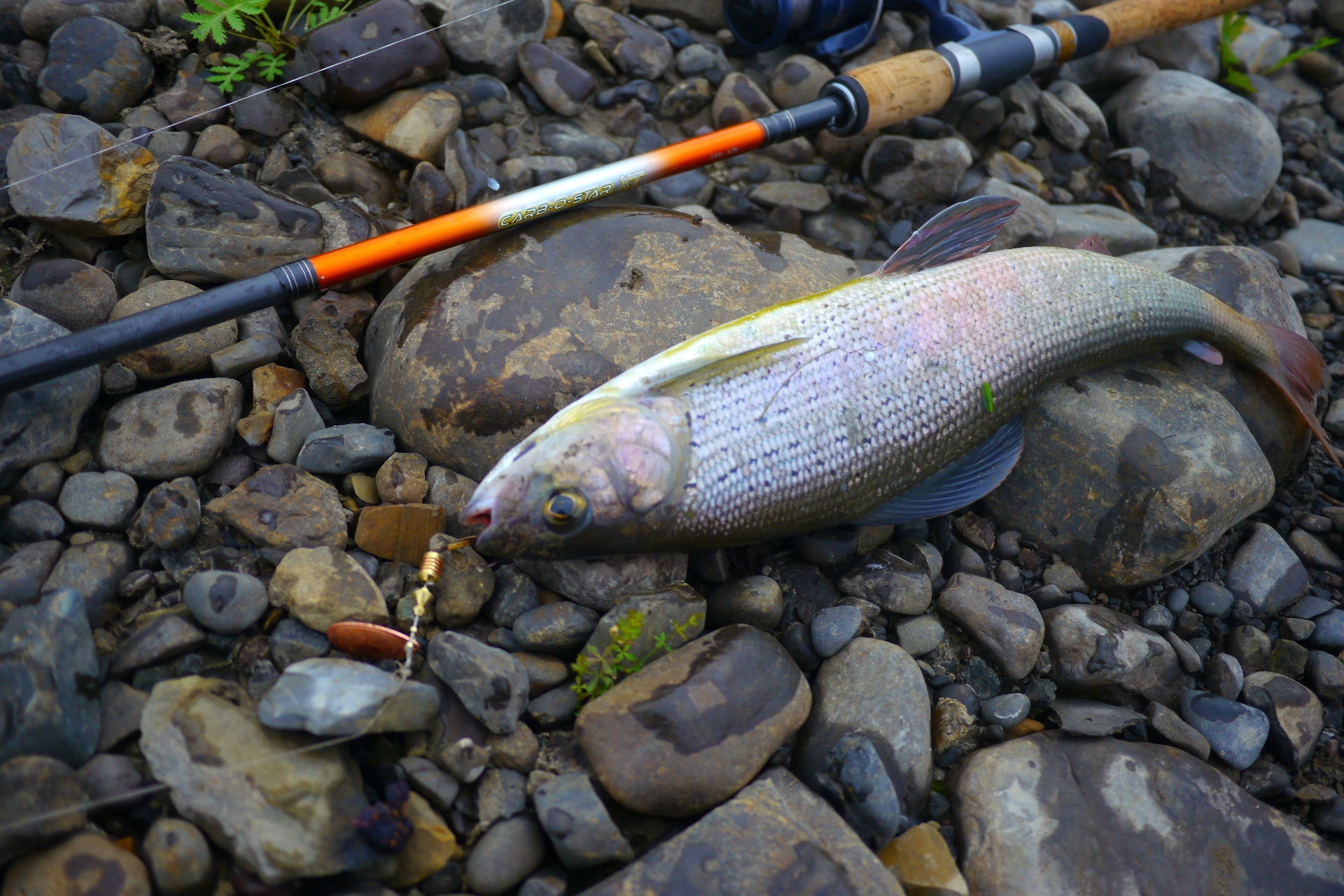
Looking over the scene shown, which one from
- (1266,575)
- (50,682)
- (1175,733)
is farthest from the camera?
(1266,575)

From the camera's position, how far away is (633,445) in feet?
10.4

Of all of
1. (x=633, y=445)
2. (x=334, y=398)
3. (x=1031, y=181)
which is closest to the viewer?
(x=633, y=445)

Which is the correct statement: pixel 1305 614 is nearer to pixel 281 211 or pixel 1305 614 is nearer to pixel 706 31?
pixel 706 31

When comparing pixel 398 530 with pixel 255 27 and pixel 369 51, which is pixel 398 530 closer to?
pixel 369 51

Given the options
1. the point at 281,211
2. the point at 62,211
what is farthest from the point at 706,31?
the point at 62,211

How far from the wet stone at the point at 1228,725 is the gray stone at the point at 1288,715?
0.20 ft

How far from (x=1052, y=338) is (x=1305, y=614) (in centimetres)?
203

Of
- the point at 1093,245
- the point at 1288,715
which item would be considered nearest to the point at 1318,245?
the point at 1093,245

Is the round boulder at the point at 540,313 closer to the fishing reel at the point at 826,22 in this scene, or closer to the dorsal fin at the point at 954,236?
the dorsal fin at the point at 954,236

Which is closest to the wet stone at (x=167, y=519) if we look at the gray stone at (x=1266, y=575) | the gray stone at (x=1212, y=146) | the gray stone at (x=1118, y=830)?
the gray stone at (x=1118, y=830)

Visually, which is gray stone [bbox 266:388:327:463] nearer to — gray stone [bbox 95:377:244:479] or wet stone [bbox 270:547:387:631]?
gray stone [bbox 95:377:244:479]

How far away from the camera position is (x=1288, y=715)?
376cm

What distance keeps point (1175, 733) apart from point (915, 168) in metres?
3.57

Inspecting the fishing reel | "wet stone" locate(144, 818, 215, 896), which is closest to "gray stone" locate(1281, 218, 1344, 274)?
the fishing reel
